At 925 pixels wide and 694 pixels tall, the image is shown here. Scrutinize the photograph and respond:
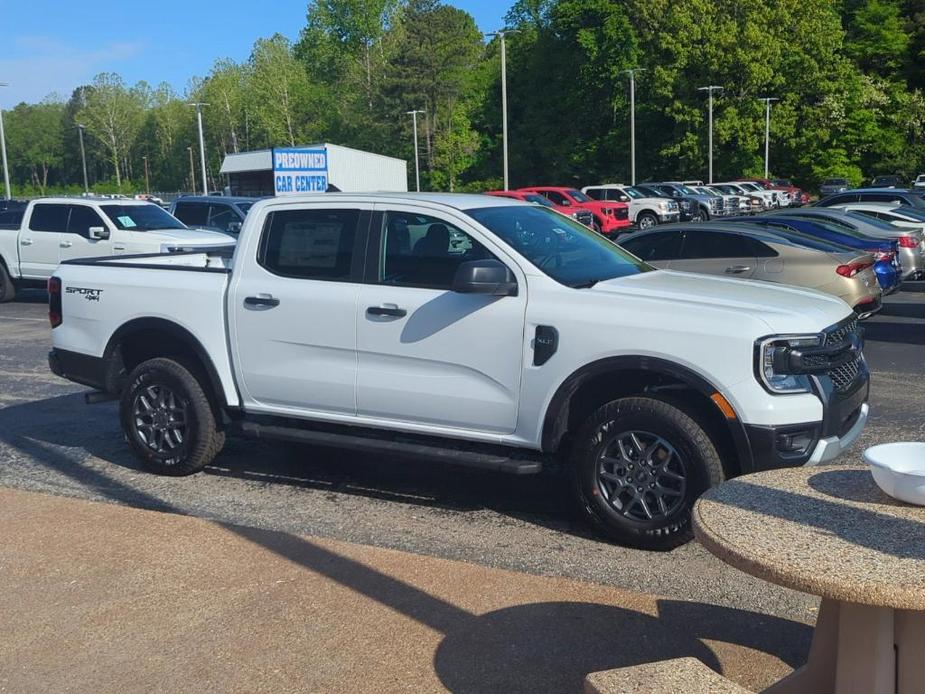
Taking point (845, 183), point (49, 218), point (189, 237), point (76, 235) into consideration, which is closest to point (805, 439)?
point (189, 237)

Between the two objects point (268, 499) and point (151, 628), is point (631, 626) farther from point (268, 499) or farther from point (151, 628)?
point (268, 499)

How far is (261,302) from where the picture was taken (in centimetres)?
648

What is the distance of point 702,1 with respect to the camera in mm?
64812

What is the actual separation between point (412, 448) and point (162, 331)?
6.95 ft

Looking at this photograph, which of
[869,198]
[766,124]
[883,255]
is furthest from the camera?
[766,124]

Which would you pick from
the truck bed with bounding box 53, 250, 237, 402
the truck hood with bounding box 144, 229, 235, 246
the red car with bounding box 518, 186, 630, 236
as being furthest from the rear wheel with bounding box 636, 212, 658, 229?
the truck bed with bounding box 53, 250, 237, 402

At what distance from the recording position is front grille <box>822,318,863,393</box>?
5.38 m

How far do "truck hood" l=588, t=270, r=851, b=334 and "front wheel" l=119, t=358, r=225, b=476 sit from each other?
2.84 meters

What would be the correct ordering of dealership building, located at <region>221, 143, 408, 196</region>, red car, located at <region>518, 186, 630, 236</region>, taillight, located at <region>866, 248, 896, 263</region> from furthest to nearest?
dealership building, located at <region>221, 143, 408, 196</region>
red car, located at <region>518, 186, 630, 236</region>
taillight, located at <region>866, 248, 896, 263</region>

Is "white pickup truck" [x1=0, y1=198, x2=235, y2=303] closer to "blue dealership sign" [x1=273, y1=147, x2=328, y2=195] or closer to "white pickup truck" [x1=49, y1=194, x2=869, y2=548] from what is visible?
"white pickup truck" [x1=49, y1=194, x2=869, y2=548]

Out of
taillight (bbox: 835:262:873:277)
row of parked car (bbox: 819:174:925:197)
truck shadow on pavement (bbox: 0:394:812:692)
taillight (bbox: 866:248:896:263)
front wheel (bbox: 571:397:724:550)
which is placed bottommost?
truck shadow on pavement (bbox: 0:394:812:692)

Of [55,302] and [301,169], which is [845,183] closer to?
[301,169]

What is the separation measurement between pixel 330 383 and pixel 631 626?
103 inches

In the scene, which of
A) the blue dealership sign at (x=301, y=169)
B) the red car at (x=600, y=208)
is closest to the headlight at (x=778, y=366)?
the red car at (x=600, y=208)
